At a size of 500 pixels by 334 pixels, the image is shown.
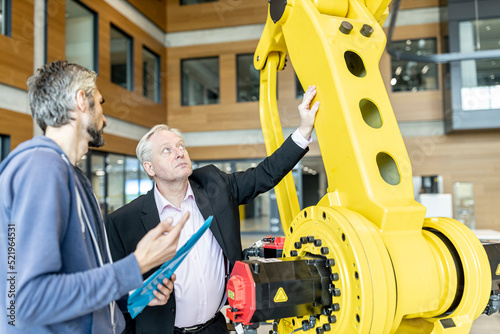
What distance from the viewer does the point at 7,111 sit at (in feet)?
24.4

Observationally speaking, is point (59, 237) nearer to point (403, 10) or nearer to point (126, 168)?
point (126, 168)

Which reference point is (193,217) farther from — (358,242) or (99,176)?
(99,176)

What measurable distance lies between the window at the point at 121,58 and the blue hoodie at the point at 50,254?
1056cm

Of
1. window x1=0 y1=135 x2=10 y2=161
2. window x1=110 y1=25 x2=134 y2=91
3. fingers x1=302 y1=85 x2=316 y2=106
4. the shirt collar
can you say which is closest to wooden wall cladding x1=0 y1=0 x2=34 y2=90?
window x1=0 y1=135 x2=10 y2=161

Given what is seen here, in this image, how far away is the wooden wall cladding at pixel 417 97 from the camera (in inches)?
469

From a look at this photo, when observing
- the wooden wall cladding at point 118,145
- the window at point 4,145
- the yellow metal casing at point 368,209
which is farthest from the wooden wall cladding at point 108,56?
the yellow metal casing at point 368,209

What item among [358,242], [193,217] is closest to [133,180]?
[193,217]

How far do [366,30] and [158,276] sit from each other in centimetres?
118

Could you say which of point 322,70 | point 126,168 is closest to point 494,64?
point 126,168

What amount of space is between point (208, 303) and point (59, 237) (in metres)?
1.15

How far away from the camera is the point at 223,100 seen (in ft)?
43.9

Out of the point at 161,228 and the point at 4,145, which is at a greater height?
the point at 4,145

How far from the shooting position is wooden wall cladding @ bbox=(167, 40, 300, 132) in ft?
42.3

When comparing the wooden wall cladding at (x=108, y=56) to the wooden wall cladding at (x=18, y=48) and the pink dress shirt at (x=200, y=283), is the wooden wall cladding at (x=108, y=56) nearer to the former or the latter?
the wooden wall cladding at (x=18, y=48)
